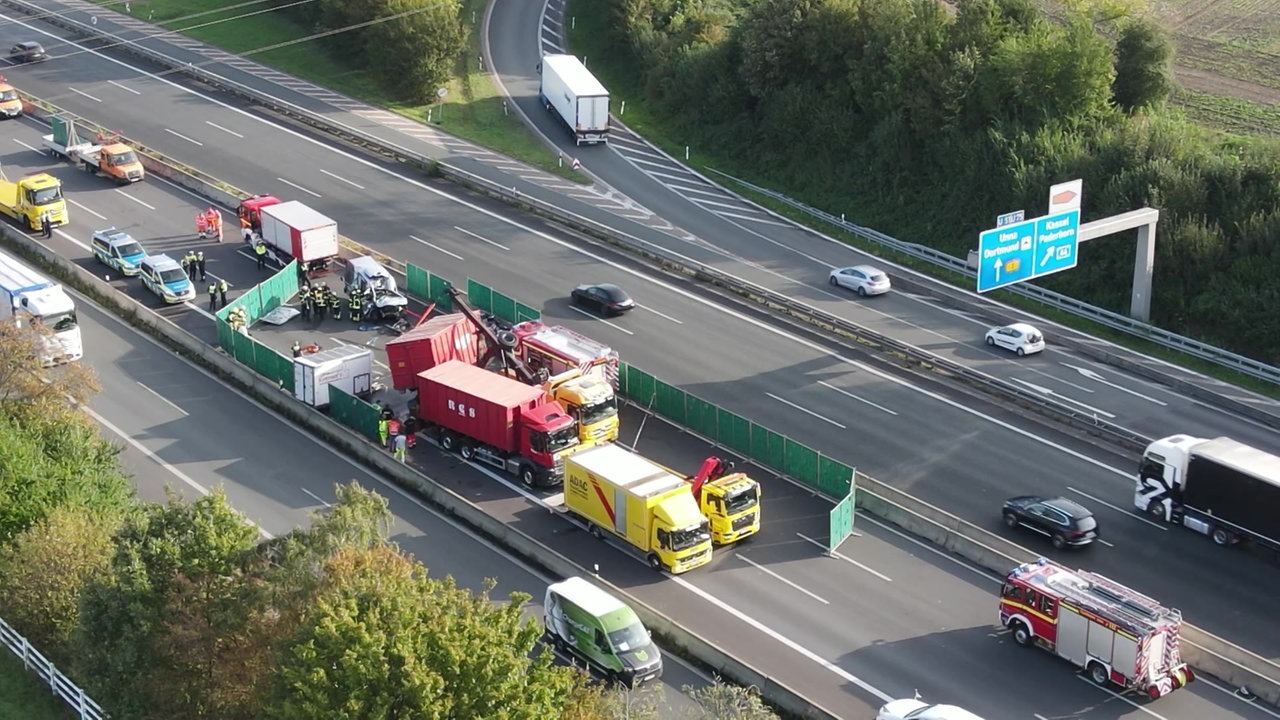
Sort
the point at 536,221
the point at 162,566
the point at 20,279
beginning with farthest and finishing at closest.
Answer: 1. the point at 536,221
2. the point at 20,279
3. the point at 162,566

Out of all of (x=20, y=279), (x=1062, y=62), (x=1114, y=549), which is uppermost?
(x=1062, y=62)

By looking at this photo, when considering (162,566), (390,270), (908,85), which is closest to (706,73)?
(908,85)

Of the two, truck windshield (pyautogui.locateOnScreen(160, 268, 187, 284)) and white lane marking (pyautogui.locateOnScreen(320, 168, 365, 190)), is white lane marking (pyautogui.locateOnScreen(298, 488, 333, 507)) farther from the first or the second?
white lane marking (pyautogui.locateOnScreen(320, 168, 365, 190))

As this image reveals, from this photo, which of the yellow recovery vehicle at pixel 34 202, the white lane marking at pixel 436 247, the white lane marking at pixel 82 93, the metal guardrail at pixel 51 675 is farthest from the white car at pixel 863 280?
the white lane marking at pixel 82 93

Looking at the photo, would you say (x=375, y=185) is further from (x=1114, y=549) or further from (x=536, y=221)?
(x=1114, y=549)

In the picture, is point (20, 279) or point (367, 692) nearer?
point (367, 692)

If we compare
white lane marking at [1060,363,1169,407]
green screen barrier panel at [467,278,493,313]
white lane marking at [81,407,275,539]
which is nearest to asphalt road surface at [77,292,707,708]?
white lane marking at [81,407,275,539]

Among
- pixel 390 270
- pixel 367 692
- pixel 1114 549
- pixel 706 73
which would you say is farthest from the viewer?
pixel 706 73
